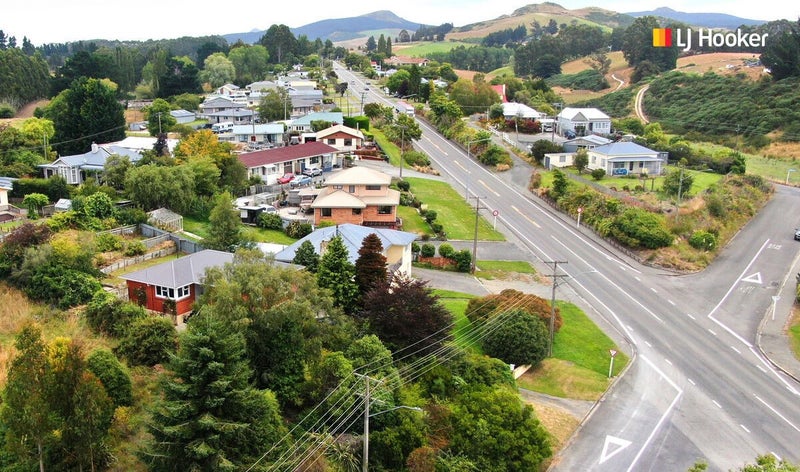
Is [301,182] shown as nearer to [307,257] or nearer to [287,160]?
[287,160]

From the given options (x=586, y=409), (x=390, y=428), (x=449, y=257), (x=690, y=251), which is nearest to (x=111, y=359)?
(x=390, y=428)

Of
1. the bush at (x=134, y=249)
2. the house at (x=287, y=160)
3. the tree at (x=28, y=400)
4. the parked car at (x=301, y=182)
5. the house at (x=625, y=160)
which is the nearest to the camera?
the tree at (x=28, y=400)

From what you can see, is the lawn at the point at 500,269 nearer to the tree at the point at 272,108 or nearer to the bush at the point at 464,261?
the bush at the point at 464,261

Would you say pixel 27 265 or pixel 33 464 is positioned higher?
pixel 27 265

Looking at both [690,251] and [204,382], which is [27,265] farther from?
[690,251]

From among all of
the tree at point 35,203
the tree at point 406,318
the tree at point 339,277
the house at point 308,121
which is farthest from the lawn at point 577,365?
the house at point 308,121

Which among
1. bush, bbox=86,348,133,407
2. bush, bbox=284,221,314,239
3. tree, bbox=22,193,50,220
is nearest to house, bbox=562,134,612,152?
bush, bbox=284,221,314,239

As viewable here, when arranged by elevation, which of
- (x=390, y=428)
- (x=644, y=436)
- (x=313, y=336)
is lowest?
(x=644, y=436)
